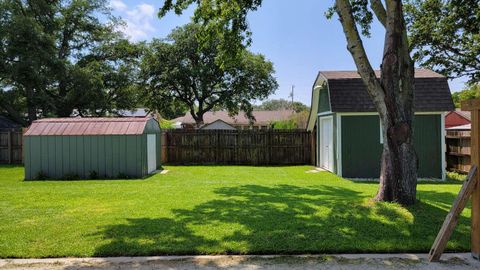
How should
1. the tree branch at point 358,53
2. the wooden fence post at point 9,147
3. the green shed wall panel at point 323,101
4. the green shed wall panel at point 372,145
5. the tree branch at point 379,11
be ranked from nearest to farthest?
the tree branch at point 358,53
the tree branch at point 379,11
the green shed wall panel at point 372,145
the green shed wall panel at point 323,101
the wooden fence post at point 9,147

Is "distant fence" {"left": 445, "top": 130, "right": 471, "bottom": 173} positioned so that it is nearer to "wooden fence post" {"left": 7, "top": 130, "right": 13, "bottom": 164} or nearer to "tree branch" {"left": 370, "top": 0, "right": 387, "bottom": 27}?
"tree branch" {"left": 370, "top": 0, "right": 387, "bottom": 27}

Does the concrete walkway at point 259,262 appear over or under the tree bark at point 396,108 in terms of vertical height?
under

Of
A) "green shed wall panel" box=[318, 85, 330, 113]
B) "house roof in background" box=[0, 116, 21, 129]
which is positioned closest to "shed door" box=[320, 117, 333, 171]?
"green shed wall panel" box=[318, 85, 330, 113]

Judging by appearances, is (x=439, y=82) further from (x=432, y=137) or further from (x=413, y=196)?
(x=413, y=196)

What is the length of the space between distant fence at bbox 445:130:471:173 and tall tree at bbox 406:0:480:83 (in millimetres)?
6057

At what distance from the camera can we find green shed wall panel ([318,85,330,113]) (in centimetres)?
1496

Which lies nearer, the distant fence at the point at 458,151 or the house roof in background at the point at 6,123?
the distant fence at the point at 458,151

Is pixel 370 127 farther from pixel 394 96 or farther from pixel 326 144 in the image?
pixel 394 96

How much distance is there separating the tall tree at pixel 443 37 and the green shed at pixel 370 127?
7.73 meters

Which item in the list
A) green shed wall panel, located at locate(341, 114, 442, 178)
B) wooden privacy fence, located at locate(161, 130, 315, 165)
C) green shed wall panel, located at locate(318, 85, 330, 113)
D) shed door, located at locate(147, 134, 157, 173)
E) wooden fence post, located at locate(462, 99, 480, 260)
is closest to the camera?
wooden fence post, located at locate(462, 99, 480, 260)

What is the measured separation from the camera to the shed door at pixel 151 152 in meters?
14.2

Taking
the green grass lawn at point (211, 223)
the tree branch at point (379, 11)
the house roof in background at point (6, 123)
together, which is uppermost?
the tree branch at point (379, 11)

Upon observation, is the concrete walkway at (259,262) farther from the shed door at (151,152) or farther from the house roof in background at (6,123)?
the house roof in background at (6,123)

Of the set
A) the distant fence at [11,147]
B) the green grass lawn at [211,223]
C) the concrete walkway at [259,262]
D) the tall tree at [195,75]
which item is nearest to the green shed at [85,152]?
the green grass lawn at [211,223]
